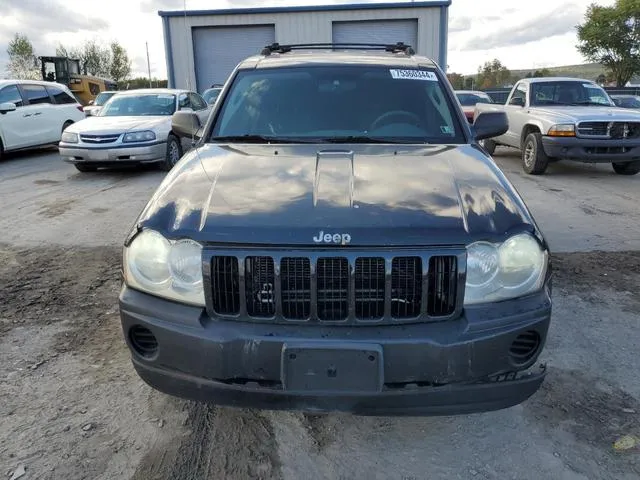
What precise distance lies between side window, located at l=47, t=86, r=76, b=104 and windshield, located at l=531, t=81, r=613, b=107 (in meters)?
11.1

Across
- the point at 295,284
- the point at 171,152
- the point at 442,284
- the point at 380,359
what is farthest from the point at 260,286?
the point at 171,152

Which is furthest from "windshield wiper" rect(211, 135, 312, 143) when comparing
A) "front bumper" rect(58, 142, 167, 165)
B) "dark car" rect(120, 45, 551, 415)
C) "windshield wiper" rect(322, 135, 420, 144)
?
"front bumper" rect(58, 142, 167, 165)

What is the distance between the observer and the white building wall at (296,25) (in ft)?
72.2

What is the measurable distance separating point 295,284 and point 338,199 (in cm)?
45

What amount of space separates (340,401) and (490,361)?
61 centimetres

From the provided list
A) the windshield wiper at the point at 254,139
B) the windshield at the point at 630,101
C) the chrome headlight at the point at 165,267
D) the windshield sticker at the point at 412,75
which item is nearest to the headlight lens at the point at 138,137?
the windshield wiper at the point at 254,139

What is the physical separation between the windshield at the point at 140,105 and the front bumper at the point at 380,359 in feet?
29.6

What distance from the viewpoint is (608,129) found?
8.76 meters

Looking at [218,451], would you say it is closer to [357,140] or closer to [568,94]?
[357,140]

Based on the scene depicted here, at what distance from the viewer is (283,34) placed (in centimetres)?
2278

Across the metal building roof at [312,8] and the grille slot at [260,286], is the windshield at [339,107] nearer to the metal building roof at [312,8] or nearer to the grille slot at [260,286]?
the grille slot at [260,286]

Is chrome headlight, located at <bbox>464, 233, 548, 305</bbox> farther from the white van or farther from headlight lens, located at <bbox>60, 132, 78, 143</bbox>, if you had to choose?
the white van

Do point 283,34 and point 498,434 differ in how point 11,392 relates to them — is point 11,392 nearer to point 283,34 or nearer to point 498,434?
point 498,434

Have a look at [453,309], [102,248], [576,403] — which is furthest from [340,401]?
[102,248]
